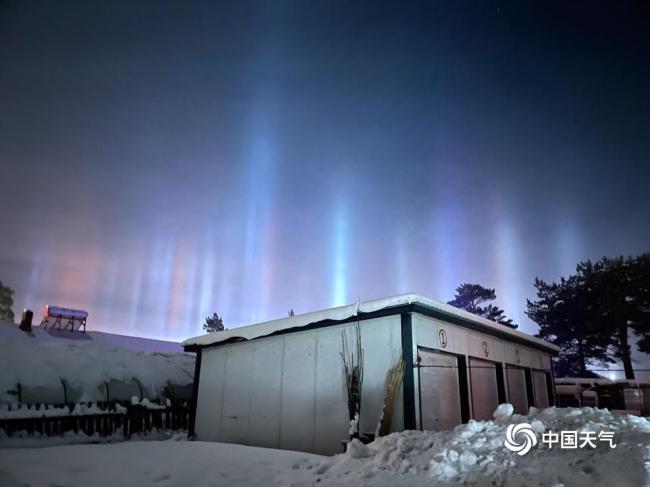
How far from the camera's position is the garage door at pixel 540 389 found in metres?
13.5

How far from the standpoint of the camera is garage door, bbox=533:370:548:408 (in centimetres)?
1351

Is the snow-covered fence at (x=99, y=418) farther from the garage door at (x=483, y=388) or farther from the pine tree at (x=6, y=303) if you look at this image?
the pine tree at (x=6, y=303)

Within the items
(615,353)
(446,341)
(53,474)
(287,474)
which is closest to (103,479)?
(53,474)

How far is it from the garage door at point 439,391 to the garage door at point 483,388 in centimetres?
74

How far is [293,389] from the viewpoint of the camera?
866 centimetres

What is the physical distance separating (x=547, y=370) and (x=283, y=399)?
38.4ft

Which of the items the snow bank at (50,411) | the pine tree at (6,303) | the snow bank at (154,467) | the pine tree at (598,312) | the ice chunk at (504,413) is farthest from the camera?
the pine tree at (6,303)

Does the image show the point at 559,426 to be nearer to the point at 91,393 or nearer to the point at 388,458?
the point at 388,458

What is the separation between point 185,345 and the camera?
11.7m

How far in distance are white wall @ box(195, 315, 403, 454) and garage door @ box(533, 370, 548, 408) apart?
8.82m

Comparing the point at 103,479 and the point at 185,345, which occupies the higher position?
the point at 185,345

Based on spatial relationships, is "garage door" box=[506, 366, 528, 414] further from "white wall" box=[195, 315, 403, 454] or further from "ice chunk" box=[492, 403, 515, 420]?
"ice chunk" box=[492, 403, 515, 420]

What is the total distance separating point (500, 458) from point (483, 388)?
669cm

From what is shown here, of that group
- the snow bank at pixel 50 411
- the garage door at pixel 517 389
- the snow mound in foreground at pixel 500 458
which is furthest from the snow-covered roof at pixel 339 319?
the snow bank at pixel 50 411
